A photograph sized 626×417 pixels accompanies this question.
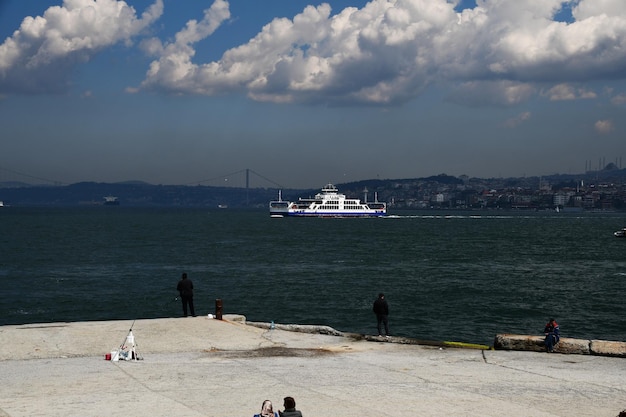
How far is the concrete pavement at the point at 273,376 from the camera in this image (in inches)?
391

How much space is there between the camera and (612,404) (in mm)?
10297

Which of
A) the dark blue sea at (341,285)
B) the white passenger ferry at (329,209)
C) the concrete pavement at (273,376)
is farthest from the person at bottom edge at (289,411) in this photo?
the white passenger ferry at (329,209)

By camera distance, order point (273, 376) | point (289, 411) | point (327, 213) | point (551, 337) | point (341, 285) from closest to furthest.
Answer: point (289, 411) < point (273, 376) < point (551, 337) < point (341, 285) < point (327, 213)

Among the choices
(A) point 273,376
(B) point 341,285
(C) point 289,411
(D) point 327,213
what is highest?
(C) point 289,411

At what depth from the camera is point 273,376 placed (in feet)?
38.6

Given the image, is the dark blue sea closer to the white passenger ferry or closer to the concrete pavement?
the concrete pavement

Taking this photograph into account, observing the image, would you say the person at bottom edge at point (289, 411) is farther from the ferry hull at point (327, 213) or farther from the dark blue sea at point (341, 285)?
the ferry hull at point (327, 213)

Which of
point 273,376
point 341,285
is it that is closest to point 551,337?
point 273,376

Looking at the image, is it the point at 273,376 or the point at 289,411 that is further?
the point at 273,376

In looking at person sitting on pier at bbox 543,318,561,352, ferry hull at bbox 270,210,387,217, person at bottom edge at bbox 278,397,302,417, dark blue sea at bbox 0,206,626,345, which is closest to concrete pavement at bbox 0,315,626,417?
person sitting on pier at bbox 543,318,561,352

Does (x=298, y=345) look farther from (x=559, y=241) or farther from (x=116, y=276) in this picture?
(x=559, y=241)

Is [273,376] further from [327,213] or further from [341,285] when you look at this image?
[327,213]

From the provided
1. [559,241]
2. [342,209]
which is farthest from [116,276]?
[342,209]

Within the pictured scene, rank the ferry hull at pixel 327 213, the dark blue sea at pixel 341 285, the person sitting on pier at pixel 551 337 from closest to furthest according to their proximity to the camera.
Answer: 1. the person sitting on pier at pixel 551 337
2. the dark blue sea at pixel 341 285
3. the ferry hull at pixel 327 213
